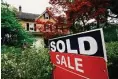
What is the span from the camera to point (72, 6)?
20609 mm

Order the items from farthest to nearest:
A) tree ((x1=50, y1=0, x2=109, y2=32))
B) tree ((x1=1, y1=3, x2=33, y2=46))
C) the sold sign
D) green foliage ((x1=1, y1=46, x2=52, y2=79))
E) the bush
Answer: tree ((x1=1, y1=3, x2=33, y2=46)) < the bush < tree ((x1=50, y1=0, x2=109, y2=32)) < green foliage ((x1=1, y1=46, x2=52, y2=79)) < the sold sign

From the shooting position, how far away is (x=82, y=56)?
2.20 m

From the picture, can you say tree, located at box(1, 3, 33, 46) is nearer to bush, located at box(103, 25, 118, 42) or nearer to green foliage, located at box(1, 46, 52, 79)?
bush, located at box(103, 25, 118, 42)

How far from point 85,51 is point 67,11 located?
19056 mm

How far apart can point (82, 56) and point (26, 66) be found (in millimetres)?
5540

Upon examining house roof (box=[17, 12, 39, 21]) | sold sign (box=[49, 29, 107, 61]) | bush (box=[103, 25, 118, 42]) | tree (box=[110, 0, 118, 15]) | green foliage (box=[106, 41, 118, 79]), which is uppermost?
house roof (box=[17, 12, 39, 21])

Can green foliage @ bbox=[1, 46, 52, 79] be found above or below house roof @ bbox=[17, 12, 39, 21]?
below

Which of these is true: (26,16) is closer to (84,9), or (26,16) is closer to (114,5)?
(84,9)

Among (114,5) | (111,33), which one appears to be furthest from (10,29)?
(114,5)

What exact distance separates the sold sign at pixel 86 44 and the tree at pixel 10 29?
2587 cm

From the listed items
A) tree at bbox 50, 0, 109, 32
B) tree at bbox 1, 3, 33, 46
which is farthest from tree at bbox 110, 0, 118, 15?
tree at bbox 1, 3, 33, 46

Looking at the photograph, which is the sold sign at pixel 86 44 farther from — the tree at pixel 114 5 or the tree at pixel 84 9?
the tree at pixel 84 9

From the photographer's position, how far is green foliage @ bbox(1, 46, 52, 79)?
292 inches

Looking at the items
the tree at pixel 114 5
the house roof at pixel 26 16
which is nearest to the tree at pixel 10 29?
the tree at pixel 114 5
